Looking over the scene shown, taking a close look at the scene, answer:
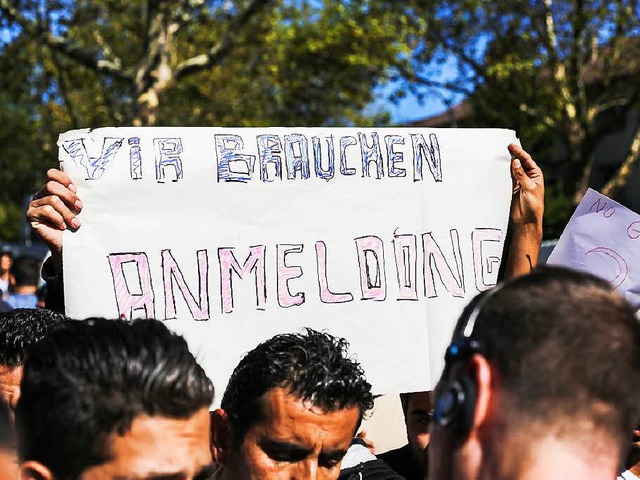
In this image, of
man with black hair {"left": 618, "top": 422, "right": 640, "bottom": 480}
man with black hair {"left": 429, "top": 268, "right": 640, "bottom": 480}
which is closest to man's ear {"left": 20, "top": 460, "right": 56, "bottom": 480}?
man with black hair {"left": 429, "top": 268, "right": 640, "bottom": 480}

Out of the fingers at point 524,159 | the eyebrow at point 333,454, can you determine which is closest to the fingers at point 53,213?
the eyebrow at point 333,454

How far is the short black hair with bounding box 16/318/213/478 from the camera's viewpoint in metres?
1.76

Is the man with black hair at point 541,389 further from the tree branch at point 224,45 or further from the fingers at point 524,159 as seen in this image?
the tree branch at point 224,45

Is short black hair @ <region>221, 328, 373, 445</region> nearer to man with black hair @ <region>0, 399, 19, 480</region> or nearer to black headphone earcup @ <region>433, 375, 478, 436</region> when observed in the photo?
man with black hair @ <region>0, 399, 19, 480</region>

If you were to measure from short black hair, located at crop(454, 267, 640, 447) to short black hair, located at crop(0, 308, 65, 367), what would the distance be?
74.7 inches

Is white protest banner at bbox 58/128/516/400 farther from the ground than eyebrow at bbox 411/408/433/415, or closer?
farther from the ground

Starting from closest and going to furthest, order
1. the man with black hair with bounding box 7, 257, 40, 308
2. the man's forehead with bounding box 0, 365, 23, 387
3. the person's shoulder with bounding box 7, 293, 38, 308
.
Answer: the man's forehead with bounding box 0, 365, 23, 387, the person's shoulder with bounding box 7, 293, 38, 308, the man with black hair with bounding box 7, 257, 40, 308

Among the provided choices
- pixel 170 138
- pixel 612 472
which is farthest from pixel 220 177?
pixel 612 472

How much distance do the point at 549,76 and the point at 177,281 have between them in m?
16.0

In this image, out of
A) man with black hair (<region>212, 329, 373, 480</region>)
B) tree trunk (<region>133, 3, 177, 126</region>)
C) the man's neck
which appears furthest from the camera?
tree trunk (<region>133, 3, 177, 126</region>)

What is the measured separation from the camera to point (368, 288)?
3377mm

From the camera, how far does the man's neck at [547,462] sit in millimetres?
1418

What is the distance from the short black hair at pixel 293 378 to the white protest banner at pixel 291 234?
0.38 meters

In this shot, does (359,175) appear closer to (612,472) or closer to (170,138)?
(170,138)
